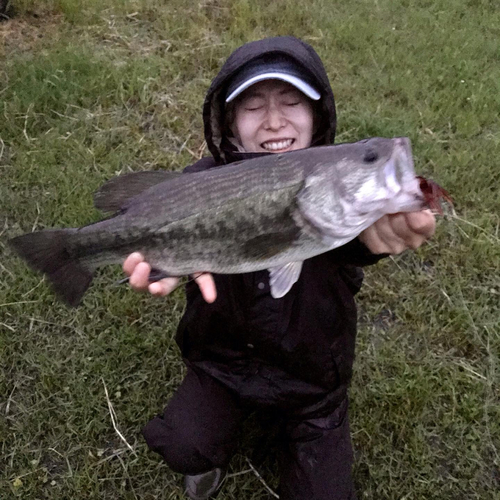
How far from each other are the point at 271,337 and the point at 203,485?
0.82 m

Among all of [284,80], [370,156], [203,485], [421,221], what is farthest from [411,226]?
[203,485]

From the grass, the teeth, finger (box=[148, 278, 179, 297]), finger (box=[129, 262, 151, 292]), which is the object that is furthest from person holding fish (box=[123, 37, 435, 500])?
finger (box=[129, 262, 151, 292])

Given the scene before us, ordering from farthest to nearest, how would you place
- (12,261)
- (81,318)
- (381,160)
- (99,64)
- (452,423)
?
(99,64), (12,261), (81,318), (452,423), (381,160)

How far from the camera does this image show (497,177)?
3.86 metres

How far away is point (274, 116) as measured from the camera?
2285mm

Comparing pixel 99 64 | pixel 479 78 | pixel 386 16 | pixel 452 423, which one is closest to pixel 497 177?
pixel 479 78

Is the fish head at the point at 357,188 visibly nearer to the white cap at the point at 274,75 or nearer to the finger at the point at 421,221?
the finger at the point at 421,221

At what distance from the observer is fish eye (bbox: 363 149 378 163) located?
1.63 metres

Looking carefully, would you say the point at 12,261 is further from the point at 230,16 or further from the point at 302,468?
the point at 230,16

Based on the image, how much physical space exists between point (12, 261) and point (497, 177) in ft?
11.5

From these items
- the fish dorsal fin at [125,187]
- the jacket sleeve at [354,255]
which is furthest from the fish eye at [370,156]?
the fish dorsal fin at [125,187]

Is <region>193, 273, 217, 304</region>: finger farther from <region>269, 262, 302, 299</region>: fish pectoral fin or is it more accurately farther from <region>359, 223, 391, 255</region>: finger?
<region>359, 223, 391, 255</region>: finger

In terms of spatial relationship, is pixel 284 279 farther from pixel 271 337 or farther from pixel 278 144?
pixel 278 144

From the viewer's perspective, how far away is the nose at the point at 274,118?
2266 mm
